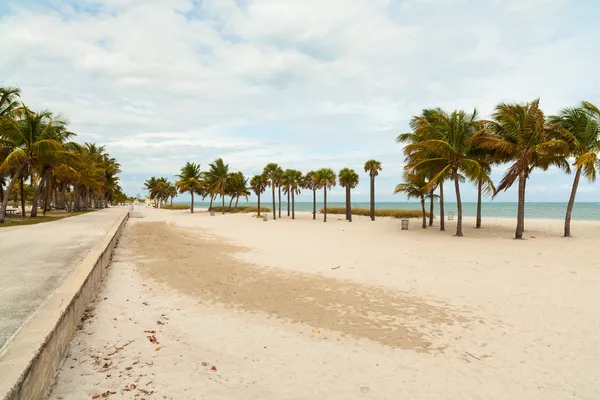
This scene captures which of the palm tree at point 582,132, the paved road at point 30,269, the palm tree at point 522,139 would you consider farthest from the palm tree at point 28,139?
A: the palm tree at point 582,132

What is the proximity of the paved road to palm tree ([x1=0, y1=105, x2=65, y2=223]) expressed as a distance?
43.3ft

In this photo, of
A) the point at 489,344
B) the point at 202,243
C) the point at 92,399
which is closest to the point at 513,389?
the point at 489,344

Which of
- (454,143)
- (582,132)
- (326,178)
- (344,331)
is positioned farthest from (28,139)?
(582,132)

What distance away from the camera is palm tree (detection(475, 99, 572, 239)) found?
60.1 ft

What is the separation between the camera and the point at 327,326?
6.21 metres

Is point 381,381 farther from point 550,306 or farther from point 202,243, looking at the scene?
point 202,243

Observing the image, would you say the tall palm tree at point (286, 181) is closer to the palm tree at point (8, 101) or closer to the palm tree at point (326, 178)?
the palm tree at point (326, 178)

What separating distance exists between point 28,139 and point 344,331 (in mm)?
31000

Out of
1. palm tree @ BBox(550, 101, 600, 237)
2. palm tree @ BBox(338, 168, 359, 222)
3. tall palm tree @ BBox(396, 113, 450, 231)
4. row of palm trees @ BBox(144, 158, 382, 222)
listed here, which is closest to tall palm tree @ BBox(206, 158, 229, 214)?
row of palm trees @ BBox(144, 158, 382, 222)

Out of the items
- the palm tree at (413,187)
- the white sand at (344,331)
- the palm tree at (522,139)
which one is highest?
the palm tree at (522,139)

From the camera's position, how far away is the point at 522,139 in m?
18.7

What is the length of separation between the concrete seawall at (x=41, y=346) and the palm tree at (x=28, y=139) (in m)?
24.7

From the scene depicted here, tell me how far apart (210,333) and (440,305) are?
518cm

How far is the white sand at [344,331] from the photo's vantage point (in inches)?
164
